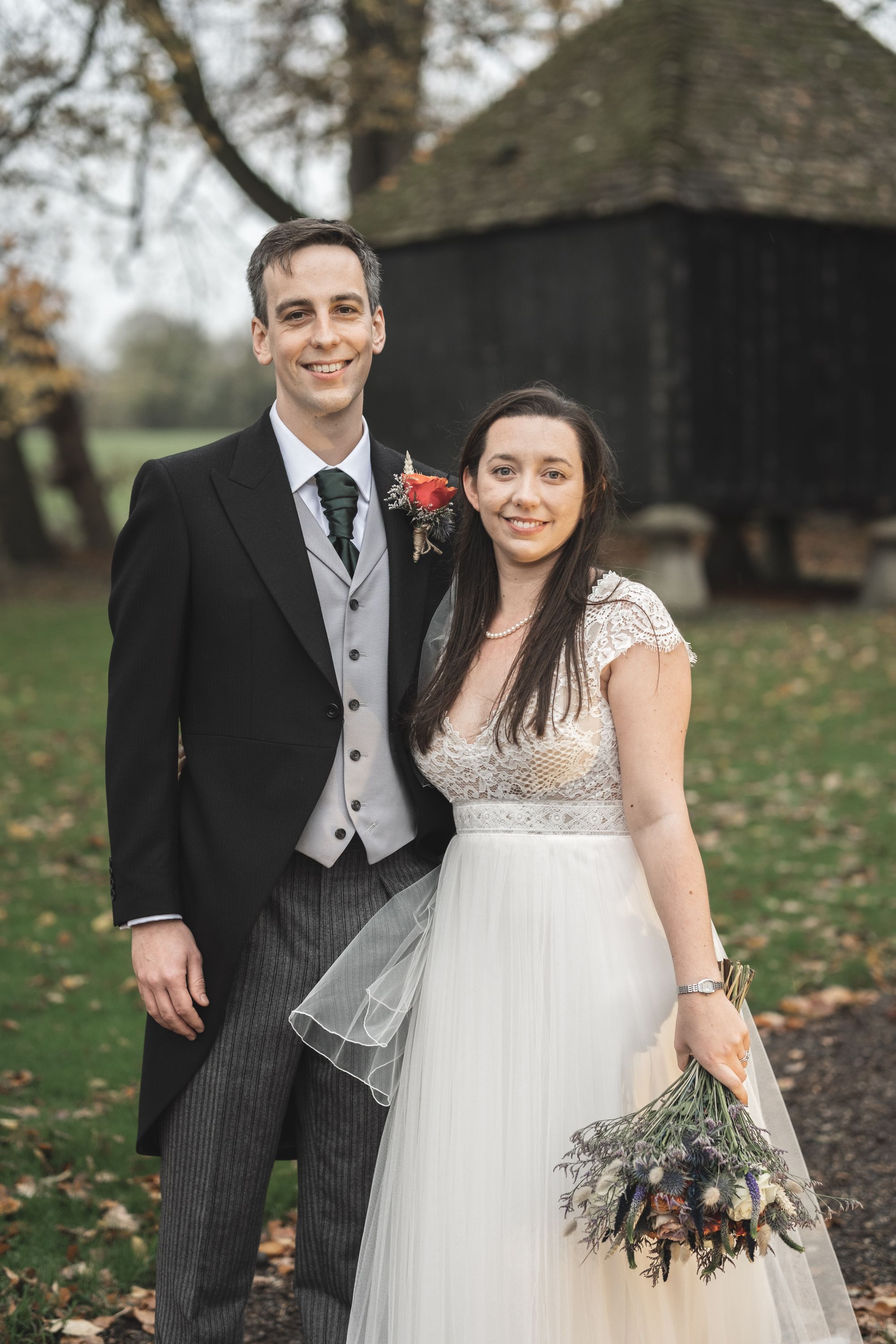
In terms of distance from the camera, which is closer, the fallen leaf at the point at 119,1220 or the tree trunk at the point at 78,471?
the fallen leaf at the point at 119,1220

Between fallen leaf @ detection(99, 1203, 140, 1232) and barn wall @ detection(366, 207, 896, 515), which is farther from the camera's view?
barn wall @ detection(366, 207, 896, 515)

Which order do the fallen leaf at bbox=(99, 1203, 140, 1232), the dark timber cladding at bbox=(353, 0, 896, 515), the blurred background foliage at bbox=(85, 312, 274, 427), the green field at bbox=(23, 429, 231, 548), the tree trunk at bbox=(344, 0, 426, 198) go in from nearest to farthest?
the fallen leaf at bbox=(99, 1203, 140, 1232) < the dark timber cladding at bbox=(353, 0, 896, 515) < the tree trunk at bbox=(344, 0, 426, 198) < the green field at bbox=(23, 429, 231, 548) < the blurred background foliage at bbox=(85, 312, 274, 427)

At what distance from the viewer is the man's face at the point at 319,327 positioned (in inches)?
121

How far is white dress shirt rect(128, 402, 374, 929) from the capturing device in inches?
126

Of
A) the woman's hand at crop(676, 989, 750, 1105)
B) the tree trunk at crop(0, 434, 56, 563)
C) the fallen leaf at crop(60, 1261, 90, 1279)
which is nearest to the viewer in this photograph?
the woman's hand at crop(676, 989, 750, 1105)

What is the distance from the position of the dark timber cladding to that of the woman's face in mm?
12129

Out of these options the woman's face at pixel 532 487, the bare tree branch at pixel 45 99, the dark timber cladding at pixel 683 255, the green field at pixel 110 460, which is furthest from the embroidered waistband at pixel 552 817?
the green field at pixel 110 460

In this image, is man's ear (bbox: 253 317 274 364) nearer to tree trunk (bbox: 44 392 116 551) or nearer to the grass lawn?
the grass lawn

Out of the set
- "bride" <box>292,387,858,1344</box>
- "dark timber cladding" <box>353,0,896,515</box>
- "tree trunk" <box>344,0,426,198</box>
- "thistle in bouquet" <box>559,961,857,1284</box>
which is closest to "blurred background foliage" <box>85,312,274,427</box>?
"tree trunk" <box>344,0,426,198</box>

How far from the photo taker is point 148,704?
3.01 m

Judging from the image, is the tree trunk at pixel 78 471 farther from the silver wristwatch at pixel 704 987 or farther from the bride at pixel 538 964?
the silver wristwatch at pixel 704 987

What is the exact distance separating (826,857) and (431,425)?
1113cm

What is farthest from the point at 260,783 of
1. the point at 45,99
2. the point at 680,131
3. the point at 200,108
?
the point at 200,108

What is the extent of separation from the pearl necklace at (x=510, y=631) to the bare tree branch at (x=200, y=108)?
1113 cm
